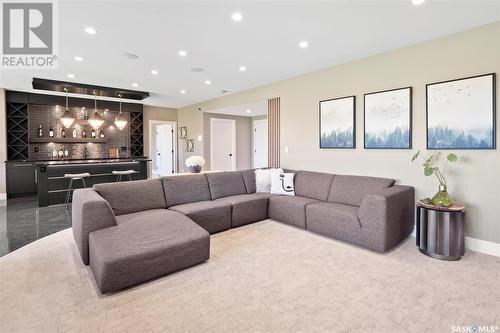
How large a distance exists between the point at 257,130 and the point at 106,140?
4.82 m

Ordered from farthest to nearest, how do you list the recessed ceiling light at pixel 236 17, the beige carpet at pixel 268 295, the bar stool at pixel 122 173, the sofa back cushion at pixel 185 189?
the bar stool at pixel 122 173 → the sofa back cushion at pixel 185 189 → the recessed ceiling light at pixel 236 17 → the beige carpet at pixel 268 295

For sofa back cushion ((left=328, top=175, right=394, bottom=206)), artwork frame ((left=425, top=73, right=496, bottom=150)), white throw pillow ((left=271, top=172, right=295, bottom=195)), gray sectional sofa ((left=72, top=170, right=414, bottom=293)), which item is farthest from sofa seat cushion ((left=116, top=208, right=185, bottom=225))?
artwork frame ((left=425, top=73, right=496, bottom=150))

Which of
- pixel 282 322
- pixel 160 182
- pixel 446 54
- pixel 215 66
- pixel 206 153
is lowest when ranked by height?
pixel 282 322

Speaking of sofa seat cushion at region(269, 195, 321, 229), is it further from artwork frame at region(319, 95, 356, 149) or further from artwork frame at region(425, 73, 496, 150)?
artwork frame at region(425, 73, 496, 150)

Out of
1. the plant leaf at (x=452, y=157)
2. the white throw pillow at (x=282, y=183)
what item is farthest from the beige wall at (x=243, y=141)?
the plant leaf at (x=452, y=157)

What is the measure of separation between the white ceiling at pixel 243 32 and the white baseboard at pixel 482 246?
2488 millimetres

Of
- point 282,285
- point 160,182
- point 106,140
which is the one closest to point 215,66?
point 160,182

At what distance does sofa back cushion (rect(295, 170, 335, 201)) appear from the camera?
4102 millimetres

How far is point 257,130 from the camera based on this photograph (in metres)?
8.78

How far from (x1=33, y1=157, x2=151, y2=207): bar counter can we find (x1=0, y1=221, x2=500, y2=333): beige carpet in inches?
111

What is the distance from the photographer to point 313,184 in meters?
4.27

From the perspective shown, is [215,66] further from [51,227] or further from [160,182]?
[51,227]

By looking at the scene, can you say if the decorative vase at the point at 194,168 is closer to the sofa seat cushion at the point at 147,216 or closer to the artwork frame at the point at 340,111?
the sofa seat cushion at the point at 147,216

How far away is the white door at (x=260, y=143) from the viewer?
851 cm
